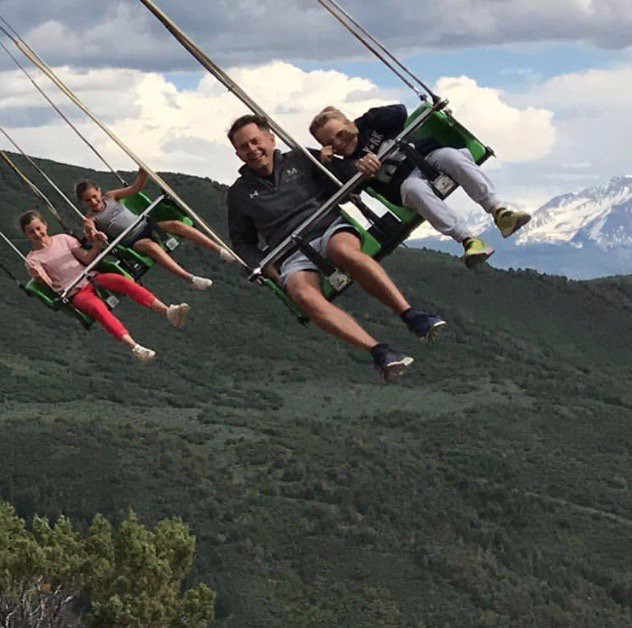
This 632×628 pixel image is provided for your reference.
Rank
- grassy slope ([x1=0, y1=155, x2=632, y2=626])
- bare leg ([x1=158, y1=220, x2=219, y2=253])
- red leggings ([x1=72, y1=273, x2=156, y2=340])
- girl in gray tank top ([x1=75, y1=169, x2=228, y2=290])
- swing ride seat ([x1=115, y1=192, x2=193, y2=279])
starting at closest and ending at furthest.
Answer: red leggings ([x1=72, y1=273, x2=156, y2=340])
bare leg ([x1=158, y1=220, x2=219, y2=253])
girl in gray tank top ([x1=75, y1=169, x2=228, y2=290])
swing ride seat ([x1=115, y1=192, x2=193, y2=279])
grassy slope ([x1=0, y1=155, x2=632, y2=626])

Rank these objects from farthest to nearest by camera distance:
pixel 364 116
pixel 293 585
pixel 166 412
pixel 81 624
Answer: pixel 166 412, pixel 293 585, pixel 81 624, pixel 364 116

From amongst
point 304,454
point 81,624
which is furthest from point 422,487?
point 81,624

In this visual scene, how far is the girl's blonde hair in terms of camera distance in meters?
17.3

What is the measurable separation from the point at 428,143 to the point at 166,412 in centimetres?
16531

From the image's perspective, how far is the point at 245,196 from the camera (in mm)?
16922

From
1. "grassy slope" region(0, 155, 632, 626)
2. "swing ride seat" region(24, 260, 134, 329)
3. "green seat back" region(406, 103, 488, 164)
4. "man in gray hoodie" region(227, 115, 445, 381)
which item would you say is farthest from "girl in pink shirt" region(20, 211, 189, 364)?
"grassy slope" region(0, 155, 632, 626)

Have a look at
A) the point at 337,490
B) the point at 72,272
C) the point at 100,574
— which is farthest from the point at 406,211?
the point at 337,490

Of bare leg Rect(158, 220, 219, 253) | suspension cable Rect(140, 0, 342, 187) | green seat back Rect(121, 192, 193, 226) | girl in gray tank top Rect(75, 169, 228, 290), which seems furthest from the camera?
green seat back Rect(121, 192, 193, 226)

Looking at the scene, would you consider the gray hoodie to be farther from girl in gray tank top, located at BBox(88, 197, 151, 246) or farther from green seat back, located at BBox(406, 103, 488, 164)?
girl in gray tank top, located at BBox(88, 197, 151, 246)

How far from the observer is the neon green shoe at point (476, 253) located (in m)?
16.2

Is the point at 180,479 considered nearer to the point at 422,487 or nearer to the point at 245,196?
the point at 422,487

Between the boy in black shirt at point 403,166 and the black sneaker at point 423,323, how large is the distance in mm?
1154

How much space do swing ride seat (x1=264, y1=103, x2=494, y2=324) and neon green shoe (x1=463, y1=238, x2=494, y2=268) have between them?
1004 millimetres

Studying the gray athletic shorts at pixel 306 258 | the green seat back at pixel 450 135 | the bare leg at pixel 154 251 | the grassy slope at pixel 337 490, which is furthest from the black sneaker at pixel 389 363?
the grassy slope at pixel 337 490
